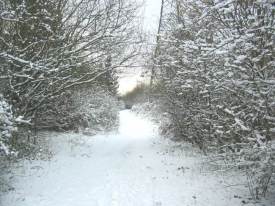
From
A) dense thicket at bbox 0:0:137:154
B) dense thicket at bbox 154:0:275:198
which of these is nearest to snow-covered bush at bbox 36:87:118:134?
dense thicket at bbox 0:0:137:154

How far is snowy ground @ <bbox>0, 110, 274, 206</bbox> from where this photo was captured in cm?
833

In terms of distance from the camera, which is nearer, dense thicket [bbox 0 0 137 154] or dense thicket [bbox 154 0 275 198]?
dense thicket [bbox 154 0 275 198]

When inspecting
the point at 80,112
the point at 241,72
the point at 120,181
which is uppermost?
the point at 241,72

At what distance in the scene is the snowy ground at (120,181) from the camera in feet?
27.3

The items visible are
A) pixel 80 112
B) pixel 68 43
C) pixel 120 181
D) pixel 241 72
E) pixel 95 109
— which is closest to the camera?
pixel 241 72

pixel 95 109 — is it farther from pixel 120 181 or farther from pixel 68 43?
pixel 120 181

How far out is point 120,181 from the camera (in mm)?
10023

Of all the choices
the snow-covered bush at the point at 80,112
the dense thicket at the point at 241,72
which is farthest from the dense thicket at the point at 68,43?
the dense thicket at the point at 241,72

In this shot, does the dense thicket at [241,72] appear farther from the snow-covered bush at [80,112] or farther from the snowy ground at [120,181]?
the snow-covered bush at [80,112]

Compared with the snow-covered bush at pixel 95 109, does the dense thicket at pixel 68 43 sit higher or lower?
higher

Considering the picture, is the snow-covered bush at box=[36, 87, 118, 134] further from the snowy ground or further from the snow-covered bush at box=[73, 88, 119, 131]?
the snowy ground

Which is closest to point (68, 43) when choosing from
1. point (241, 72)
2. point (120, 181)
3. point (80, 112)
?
point (120, 181)

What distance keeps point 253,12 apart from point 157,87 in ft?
25.6

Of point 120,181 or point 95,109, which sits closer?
point 120,181
